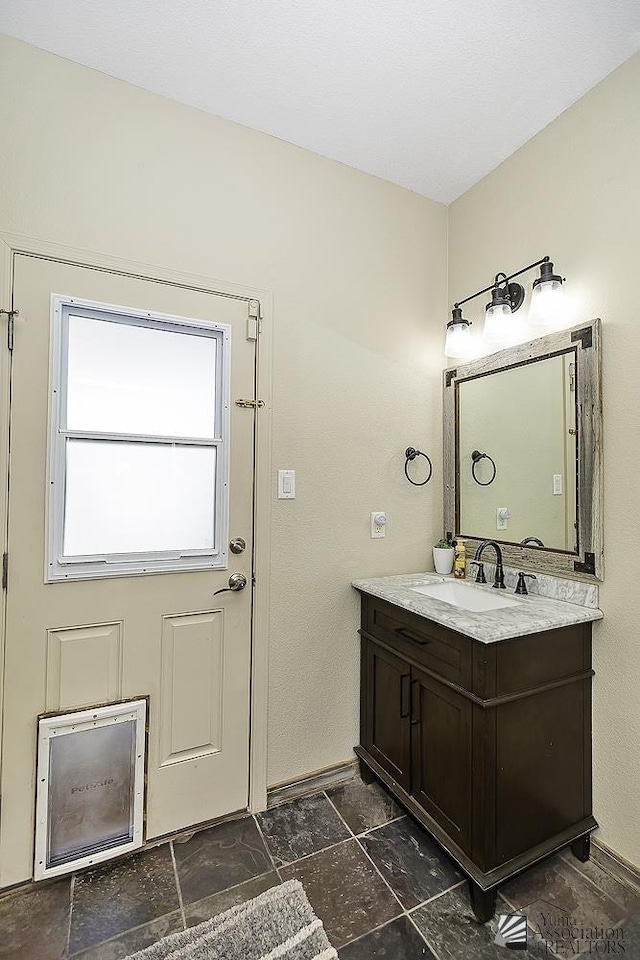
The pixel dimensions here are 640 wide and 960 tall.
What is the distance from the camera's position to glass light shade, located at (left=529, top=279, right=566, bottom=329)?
179 centimetres

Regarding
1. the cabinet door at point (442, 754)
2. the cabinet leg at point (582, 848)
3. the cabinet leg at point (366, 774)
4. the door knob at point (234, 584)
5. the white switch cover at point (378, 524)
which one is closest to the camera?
the cabinet door at point (442, 754)

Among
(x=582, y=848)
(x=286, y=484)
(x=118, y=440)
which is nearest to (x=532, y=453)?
(x=286, y=484)

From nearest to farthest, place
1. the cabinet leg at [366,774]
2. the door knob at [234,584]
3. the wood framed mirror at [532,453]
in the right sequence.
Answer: the wood framed mirror at [532,453]
the door knob at [234,584]
the cabinet leg at [366,774]

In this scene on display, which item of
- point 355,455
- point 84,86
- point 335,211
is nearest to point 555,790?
point 355,455

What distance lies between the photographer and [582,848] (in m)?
1.63

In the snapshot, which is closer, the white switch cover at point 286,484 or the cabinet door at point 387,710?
the cabinet door at point 387,710

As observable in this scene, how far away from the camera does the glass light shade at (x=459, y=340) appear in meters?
2.22

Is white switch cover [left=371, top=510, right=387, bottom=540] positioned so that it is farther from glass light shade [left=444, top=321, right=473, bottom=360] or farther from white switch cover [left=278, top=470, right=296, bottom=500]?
glass light shade [left=444, top=321, right=473, bottom=360]

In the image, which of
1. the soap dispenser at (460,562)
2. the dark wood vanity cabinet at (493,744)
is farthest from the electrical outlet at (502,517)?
the dark wood vanity cabinet at (493,744)

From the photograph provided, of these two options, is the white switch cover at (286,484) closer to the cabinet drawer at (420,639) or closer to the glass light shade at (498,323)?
the cabinet drawer at (420,639)

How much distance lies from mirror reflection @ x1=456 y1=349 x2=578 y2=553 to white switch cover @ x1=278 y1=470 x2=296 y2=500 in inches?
34.9

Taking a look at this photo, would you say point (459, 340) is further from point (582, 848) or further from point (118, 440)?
point (582, 848)

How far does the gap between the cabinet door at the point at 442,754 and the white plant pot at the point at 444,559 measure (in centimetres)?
64

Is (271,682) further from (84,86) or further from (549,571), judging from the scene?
(84,86)
